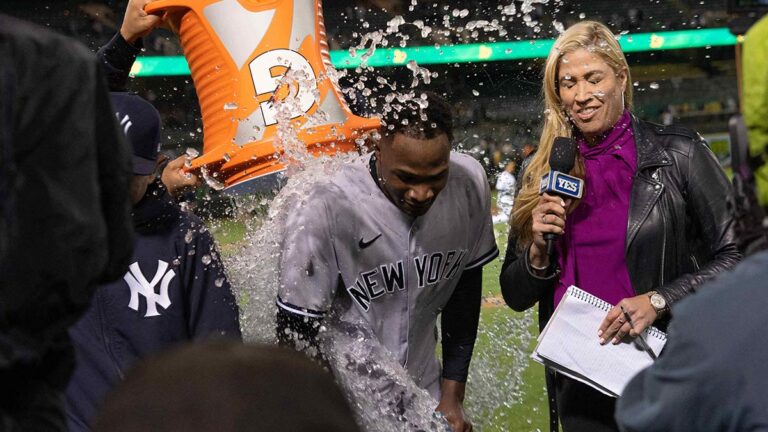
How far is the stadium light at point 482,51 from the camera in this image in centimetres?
2127

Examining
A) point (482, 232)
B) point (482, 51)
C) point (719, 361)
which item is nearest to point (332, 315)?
point (482, 232)

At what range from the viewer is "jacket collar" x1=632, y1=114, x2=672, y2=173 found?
3043 mm

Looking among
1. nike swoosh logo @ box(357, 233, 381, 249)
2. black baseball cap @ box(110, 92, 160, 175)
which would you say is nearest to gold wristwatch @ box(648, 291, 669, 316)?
nike swoosh logo @ box(357, 233, 381, 249)

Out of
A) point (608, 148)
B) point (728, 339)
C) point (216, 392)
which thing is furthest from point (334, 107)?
point (216, 392)

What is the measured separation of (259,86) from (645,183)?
1.36 m

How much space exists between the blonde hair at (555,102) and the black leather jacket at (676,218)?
24 cm

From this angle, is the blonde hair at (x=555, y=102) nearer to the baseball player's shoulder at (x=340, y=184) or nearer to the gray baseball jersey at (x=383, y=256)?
the gray baseball jersey at (x=383, y=256)

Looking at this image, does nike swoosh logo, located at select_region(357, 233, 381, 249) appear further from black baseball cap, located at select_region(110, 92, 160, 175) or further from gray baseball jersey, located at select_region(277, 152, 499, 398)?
black baseball cap, located at select_region(110, 92, 160, 175)

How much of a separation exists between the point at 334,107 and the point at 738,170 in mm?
2115

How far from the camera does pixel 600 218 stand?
122 inches

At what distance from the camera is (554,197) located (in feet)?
9.67

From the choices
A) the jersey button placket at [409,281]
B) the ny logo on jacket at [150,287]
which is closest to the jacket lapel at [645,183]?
the jersey button placket at [409,281]

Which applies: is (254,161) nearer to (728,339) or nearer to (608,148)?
(608,148)

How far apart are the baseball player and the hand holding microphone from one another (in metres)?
0.33
